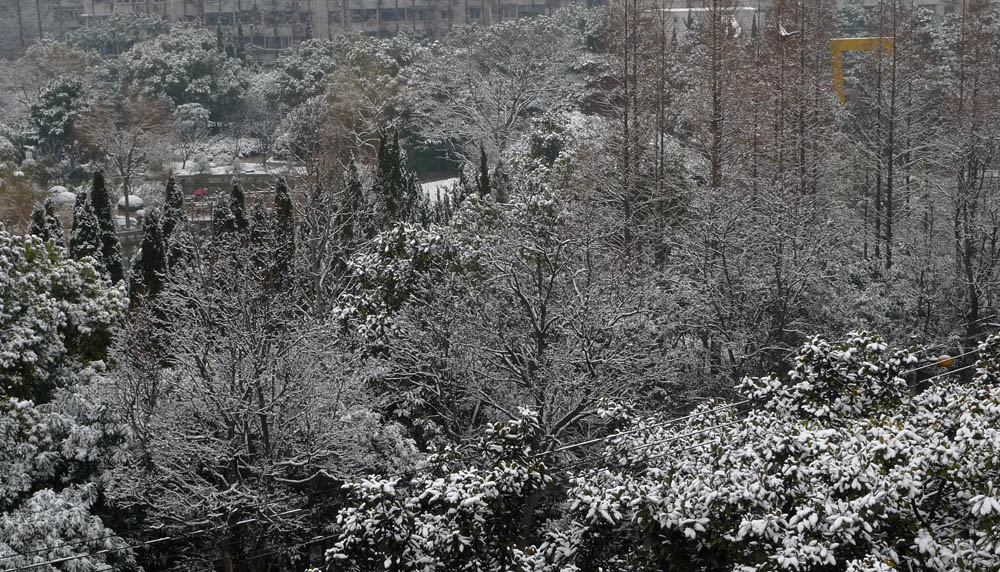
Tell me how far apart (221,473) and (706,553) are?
29.9 feet

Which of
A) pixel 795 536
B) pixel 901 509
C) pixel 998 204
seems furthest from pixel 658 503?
pixel 998 204

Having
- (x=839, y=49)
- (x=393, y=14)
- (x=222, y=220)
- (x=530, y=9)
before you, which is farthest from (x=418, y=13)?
(x=222, y=220)

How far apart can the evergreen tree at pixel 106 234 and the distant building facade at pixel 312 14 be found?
4622 centimetres

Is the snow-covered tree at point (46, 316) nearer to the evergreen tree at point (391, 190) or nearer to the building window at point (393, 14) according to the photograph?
the evergreen tree at point (391, 190)

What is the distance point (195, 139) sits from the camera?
50219 mm

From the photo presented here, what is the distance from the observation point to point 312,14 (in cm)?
7194

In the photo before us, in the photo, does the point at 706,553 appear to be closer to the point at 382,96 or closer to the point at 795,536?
the point at 795,536

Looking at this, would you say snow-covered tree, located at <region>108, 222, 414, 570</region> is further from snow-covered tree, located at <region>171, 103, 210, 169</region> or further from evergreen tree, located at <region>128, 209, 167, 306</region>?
snow-covered tree, located at <region>171, 103, 210, 169</region>

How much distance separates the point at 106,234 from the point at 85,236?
135 cm

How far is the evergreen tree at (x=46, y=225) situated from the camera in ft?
77.3

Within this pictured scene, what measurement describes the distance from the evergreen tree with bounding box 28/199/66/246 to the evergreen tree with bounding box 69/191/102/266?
0.43 metres

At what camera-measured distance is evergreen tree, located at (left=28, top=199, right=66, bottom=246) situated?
77.3 ft

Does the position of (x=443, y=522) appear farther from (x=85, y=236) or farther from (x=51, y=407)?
(x=85, y=236)

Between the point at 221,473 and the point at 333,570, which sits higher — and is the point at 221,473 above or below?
above
